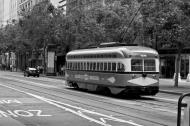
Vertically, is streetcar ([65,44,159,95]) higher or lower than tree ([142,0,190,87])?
lower

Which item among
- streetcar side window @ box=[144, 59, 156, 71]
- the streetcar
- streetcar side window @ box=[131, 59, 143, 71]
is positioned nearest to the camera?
the streetcar

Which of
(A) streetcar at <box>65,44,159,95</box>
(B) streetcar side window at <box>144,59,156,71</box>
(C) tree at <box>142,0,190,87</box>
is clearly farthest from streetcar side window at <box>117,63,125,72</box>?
(C) tree at <box>142,0,190,87</box>

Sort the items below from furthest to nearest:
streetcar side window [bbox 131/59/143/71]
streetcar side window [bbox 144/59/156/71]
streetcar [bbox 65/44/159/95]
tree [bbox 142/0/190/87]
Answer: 1. tree [bbox 142/0/190/87]
2. streetcar side window [bbox 144/59/156/71]
3. streetcar side window [bbox 131/59/143/71]
4. streetcar [bbox 65/44/159/95]

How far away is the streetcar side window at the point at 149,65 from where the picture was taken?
76.3 feet

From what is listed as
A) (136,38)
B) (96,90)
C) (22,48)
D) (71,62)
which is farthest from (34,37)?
(96,90)

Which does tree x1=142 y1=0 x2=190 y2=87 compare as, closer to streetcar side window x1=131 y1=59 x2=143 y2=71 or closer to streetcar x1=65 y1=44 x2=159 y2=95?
streetcar x1=65 y1=44 x2=159 y2=95

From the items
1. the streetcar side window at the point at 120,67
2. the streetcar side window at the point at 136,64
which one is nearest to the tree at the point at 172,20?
the streetcar side window at the point at 136,64

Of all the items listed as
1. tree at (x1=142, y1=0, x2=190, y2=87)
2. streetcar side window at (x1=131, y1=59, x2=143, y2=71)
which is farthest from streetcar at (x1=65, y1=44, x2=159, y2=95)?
tree at (x1=142, y1=0, x2=190, y2=87)

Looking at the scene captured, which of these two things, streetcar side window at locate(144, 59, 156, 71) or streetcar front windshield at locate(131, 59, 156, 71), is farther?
Result: streetcar side window at locate(144, 59, 156, 71)

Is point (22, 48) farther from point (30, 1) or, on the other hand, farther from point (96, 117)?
point (96, 117)

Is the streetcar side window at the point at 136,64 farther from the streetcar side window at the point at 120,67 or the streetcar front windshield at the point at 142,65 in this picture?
the streetcar side window at the point at 120,67

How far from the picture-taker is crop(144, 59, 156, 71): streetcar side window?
23.3 metres

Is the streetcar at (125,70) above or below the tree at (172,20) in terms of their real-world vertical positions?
below

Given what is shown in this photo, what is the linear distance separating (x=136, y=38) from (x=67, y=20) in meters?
10.3
